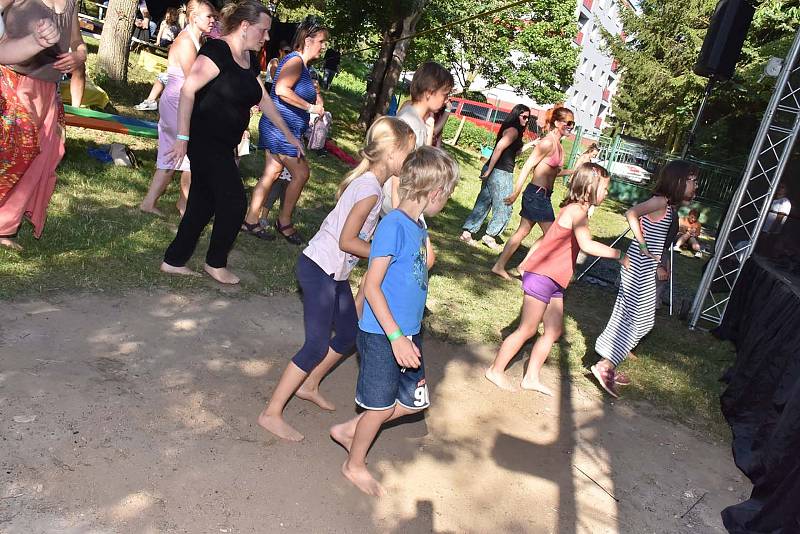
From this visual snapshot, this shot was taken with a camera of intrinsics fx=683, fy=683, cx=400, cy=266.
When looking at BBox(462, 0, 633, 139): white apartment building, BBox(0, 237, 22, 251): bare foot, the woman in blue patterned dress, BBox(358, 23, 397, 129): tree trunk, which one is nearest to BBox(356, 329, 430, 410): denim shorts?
BBox(0, 237, 22, 251): bare foot

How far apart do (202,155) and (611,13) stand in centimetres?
5455

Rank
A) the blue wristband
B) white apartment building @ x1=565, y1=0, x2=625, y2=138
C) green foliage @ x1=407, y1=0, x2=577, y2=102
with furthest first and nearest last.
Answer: white apartment building @ x1=565, y1=0, x2=625, y2=138
green foliage @ x1=407, y1=0, x2=577, y2=102
the blue wristband

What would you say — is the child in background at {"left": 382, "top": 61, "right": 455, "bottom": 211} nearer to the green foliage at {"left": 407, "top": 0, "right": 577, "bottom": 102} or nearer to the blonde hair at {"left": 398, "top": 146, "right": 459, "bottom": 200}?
the blonde hair at {"left": 398, "top": 146, "right": 459, "bottom": 200}

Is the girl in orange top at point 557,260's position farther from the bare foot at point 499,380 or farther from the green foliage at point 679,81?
the green foliage at point 679,81

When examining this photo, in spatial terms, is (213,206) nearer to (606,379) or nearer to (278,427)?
(278,427)

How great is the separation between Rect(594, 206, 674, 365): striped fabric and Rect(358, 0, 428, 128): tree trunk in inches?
460

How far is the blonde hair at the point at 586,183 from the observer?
4453mm

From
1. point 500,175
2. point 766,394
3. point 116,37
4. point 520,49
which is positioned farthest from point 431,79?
point 520,49

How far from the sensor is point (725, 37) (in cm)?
848

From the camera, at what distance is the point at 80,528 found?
2414mm

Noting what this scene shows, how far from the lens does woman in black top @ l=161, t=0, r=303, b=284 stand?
4438mm

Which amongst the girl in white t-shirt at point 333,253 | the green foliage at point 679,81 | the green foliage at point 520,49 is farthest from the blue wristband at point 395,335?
the green foliage at point 520,49

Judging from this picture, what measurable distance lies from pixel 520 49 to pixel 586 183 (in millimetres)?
27272

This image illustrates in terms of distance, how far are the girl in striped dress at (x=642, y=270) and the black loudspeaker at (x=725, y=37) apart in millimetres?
4438
